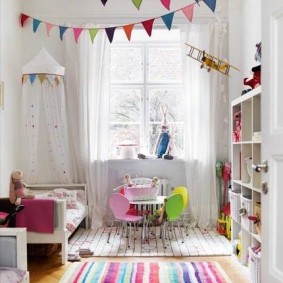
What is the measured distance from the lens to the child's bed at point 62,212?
3.08 m

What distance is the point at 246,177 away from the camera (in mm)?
3098

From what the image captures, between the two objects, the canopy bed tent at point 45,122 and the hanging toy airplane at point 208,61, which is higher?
the hanging toy airplane at point 208,61

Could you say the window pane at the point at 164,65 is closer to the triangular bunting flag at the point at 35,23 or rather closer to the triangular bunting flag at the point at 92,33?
the triangular bunting flag at the point at 92,33

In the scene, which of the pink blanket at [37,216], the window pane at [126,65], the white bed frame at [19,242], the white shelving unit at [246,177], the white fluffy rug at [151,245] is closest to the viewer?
the white bed frame at [19,242]

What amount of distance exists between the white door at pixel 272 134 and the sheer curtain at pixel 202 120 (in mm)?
2717

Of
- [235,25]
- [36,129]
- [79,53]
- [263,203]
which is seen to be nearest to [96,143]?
[36,129]

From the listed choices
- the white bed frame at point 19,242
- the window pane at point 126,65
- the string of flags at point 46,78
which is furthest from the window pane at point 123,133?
the white bed frame at point 19,242

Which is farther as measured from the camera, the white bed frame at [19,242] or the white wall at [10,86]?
the white wall at [10,86]

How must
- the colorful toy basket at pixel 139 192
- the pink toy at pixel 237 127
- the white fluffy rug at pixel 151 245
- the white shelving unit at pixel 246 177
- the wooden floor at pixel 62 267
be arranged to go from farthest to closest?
the colorful toy basket at pixel 139 192 → the white fluffy rug at pixel 151 245 → the pink toy at pixel 237 127 → the wooden floor at pixel 62 267 → the white shelving unit at pixel 246 177

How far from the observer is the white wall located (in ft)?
13.3

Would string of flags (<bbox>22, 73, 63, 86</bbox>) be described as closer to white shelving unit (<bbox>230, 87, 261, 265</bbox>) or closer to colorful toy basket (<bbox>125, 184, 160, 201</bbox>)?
colorful toy basket (<bbox>125, 184, 160, 201</bbox>)

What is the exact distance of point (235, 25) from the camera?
455 cm

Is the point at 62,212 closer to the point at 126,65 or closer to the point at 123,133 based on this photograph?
the point at 123,133

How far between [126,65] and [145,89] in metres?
0.41
